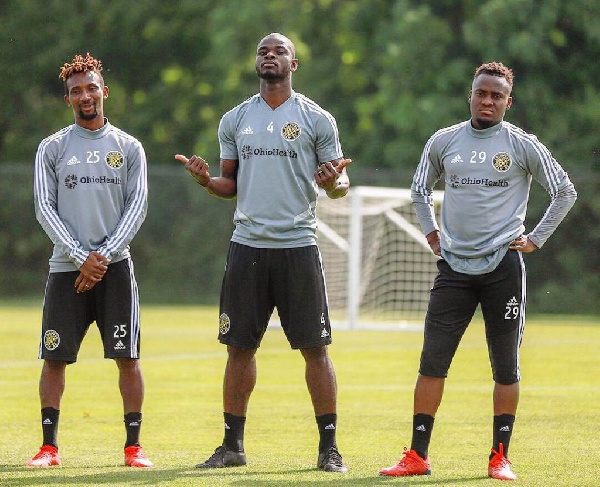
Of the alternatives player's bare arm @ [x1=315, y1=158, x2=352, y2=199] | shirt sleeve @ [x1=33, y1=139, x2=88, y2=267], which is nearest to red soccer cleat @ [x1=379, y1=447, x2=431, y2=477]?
player's bare arm @ [x1=315, y1=158, x2=352, y2=199]

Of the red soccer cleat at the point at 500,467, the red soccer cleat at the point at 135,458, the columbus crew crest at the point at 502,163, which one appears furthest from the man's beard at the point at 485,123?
the red soccer cleat at the point at 135,458

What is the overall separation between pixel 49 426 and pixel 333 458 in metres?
1.61

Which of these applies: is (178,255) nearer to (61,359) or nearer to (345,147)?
(345,147)

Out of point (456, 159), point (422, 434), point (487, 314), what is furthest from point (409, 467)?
point (456, 159)

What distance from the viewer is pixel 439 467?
7.57 m

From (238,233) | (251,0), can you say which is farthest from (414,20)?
Answer: (238,233)

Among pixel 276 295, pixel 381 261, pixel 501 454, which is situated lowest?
pixel 501 454

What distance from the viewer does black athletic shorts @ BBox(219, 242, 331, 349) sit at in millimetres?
7570

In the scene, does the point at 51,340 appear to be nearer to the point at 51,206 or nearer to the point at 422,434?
the point at 51,206

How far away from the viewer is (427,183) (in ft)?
25.3

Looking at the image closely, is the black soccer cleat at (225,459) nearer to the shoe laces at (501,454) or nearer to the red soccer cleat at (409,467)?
the red soccer cleat at (409,467)

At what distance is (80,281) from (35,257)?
22525 millimetres

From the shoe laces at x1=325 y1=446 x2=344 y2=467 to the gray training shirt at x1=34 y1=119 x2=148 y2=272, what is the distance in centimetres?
161

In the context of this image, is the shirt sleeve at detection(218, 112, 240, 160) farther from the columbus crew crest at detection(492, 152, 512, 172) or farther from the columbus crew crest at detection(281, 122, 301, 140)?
the columbus crew crest at detection(492, 152, 512, 172)
